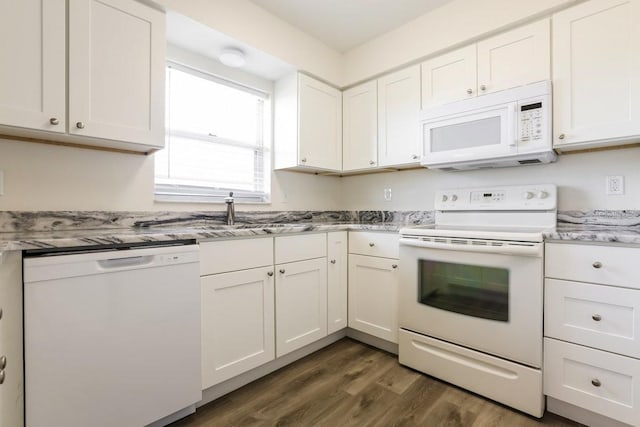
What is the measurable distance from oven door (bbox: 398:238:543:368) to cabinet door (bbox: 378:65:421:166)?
79 cm

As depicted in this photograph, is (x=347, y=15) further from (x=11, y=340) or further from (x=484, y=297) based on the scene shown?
(x=11, y=340)

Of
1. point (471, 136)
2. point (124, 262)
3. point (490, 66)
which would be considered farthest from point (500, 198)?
point (124, 262)

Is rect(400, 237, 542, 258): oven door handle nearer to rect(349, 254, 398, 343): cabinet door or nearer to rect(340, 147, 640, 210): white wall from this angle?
rect(349, 254, 398, 343): cabinet door

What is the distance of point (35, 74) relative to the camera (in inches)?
51.8

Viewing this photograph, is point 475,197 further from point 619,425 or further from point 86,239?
point 86,239

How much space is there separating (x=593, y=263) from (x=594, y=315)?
24cm

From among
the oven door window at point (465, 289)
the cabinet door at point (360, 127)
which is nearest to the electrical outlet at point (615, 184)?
the oven door window at point (465, 289)

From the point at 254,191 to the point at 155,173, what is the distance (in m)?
0.77

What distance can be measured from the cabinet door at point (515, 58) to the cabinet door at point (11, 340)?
249 centimetres

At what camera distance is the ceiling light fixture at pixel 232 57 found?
2.09 m

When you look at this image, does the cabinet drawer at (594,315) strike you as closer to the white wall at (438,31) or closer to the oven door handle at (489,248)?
the oven door handle at (489,248)

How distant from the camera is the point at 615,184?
1.76m

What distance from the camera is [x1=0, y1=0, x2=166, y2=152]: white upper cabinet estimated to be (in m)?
1.28

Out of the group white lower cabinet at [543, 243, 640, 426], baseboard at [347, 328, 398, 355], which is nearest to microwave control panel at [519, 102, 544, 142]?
white lower cabinet at [543, 243, 640, 426]
